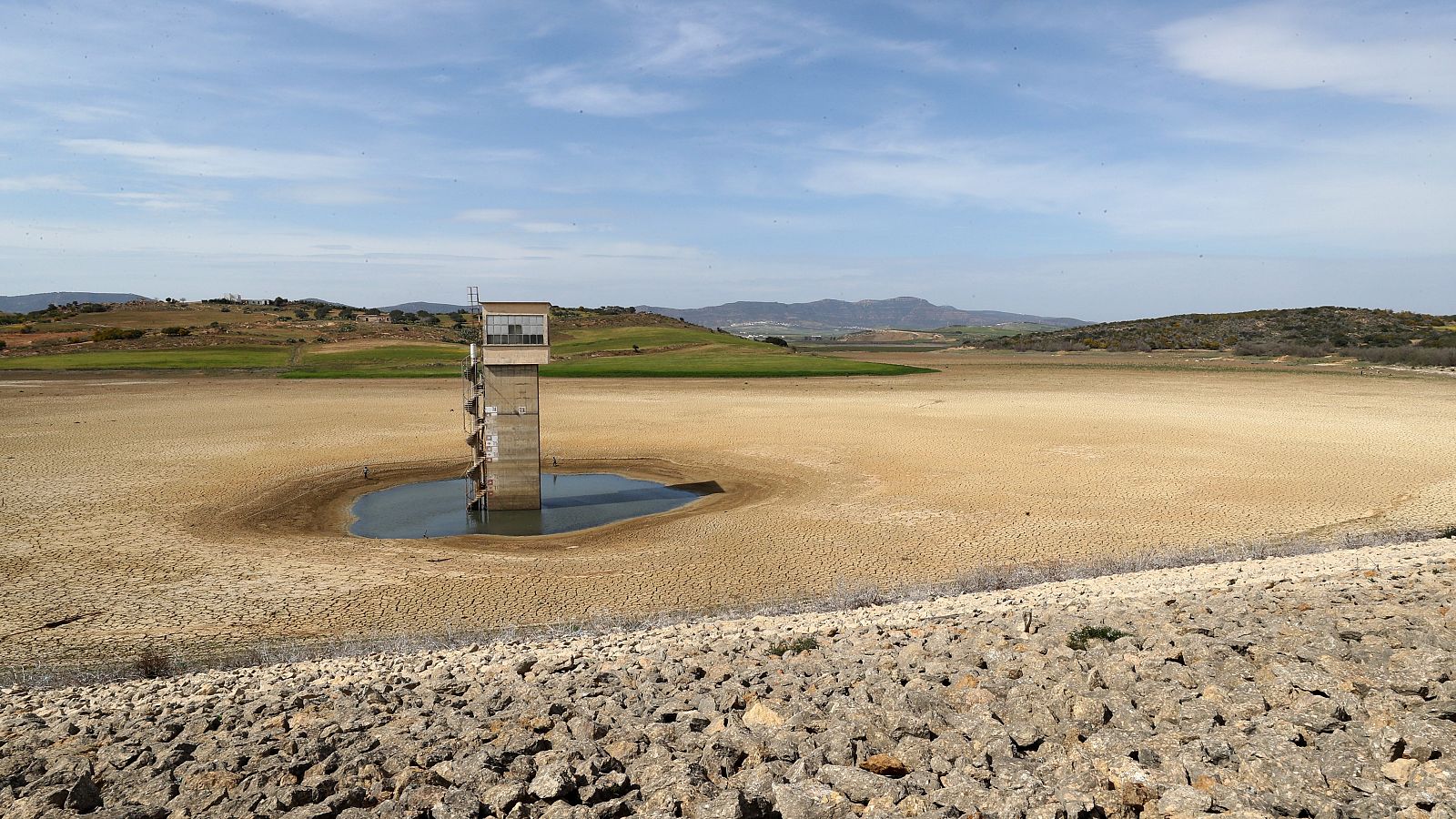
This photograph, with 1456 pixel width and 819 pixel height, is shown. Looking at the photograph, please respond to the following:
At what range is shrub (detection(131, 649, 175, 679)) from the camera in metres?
9.38

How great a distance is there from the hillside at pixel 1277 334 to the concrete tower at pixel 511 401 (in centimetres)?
6631

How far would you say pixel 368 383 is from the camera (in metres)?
47.6

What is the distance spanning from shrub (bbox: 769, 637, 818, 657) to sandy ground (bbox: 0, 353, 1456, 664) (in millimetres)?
4033

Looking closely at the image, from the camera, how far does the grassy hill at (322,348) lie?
54.4m

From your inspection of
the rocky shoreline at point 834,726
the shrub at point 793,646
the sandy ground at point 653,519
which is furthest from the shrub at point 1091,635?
the sandy ground at point 653,519

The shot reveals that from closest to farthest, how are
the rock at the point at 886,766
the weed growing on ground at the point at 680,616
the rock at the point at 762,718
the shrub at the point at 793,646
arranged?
the rock at the point at 886,766 → the rock at the point at 762,718 → the shrub at the point at 793,646 → the weed growing on ground at the point at 680,616

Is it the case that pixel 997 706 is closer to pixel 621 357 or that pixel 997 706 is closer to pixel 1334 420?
pixel 1334 420

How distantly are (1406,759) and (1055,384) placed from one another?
152 ft

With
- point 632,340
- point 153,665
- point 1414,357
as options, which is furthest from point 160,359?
point 1414,357

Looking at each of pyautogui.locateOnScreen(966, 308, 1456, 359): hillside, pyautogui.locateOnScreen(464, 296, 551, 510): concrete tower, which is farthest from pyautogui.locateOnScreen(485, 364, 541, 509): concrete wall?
pyautogui.locateOnScreen(966, 308, 1456, 359): hillside

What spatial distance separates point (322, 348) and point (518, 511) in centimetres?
5290

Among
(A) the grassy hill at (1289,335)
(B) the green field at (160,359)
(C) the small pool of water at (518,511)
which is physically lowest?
(C) the small pool of water at (518,511)

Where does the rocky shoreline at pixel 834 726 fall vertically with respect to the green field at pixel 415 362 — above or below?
below

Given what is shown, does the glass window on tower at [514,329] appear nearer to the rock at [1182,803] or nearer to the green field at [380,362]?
the rock at [1182,803]
